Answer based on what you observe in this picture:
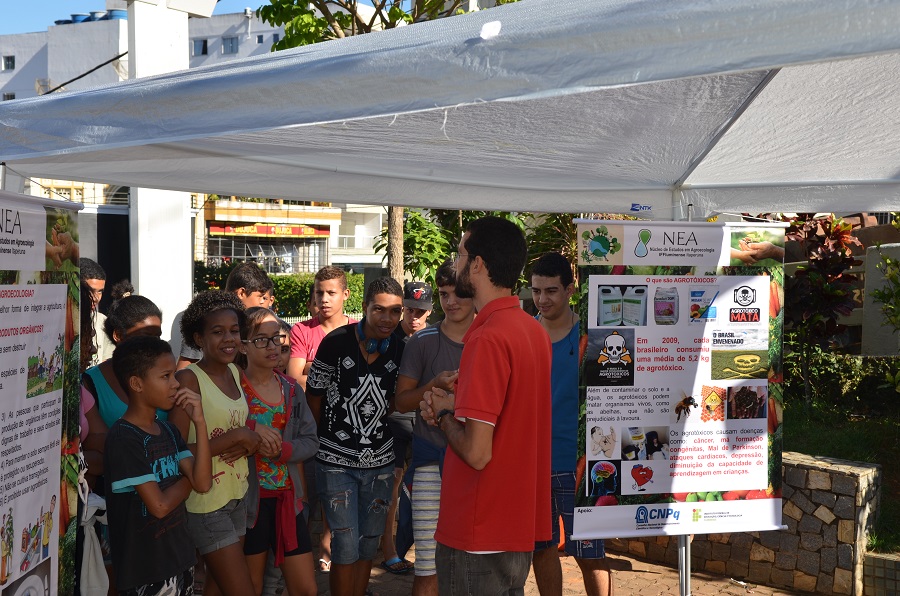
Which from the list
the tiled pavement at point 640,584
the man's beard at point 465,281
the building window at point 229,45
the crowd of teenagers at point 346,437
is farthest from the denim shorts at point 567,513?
the building window at point 229,45

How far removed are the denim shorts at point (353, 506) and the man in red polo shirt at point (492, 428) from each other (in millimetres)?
1507

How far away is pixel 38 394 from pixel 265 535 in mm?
1768

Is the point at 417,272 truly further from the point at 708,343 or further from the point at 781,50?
the point at 781,50

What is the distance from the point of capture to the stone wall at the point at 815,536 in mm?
5559

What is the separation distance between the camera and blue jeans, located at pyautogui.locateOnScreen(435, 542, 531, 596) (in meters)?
3.14

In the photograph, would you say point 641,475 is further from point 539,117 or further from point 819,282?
point 819,282

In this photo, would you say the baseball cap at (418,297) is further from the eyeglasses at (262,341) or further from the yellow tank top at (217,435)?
the yellow tank top at (217,435)

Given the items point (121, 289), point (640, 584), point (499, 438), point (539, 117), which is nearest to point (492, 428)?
point (499, 438)

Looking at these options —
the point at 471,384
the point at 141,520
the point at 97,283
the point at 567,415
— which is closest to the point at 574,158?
the point at 567,415

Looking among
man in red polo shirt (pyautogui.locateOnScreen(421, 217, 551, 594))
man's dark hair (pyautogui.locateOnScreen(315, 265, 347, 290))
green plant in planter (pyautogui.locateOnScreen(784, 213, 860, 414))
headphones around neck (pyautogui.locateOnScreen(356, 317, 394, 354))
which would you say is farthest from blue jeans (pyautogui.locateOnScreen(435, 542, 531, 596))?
green plant in planter (pyautogui.locateOnScreen(784, 213, 860, 414))

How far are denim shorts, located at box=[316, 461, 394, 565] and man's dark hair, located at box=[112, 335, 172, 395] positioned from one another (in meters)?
1.34

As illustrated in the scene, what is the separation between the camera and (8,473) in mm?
2658

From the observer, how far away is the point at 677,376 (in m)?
4.39

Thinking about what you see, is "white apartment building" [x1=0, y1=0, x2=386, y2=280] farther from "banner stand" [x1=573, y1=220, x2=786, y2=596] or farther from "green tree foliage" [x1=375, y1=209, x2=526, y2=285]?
"banner stand" [x1=573, y1=220, x2=786, y2=596]
